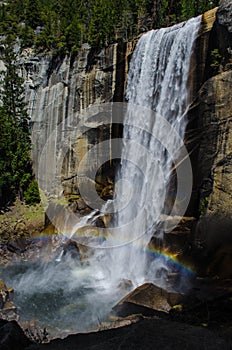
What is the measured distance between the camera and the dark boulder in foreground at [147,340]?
6.11 metres

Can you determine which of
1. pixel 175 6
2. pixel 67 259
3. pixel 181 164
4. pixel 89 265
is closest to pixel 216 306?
pixel 181 164

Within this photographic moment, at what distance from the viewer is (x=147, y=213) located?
20.1 metres

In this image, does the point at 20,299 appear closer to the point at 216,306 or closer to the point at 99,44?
the point at 216,306

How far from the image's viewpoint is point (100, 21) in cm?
2994

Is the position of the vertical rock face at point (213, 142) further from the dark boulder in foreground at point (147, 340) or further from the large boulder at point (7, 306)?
the large boulder at point (7, 306)

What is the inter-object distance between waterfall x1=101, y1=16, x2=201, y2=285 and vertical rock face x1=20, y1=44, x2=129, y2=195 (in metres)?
2.48

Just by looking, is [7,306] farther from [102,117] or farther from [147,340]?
[102,117]

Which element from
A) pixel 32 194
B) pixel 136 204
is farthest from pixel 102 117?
pixel 32 194

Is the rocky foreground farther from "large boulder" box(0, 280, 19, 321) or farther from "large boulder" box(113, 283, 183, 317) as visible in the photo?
"large boulder" box(0, 280, 19, 321)

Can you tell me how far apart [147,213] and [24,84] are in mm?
19938

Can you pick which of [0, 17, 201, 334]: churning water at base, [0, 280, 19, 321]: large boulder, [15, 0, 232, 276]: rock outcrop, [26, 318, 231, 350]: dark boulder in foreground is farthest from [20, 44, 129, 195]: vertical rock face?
[26, 318, 231, 350]: dark boulder in foreground

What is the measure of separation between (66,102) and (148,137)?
1030 cm

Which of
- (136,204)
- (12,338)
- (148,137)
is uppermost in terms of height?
(148,137)

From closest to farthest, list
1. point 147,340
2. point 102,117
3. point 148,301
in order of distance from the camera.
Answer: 1. point 147,340
2. point 148,301
3. point 102,117
